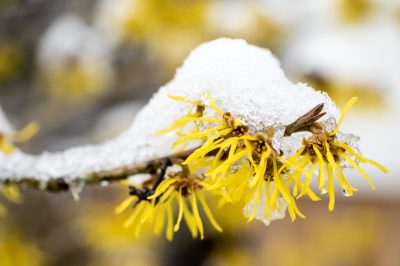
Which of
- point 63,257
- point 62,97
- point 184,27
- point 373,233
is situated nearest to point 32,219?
point 63,257

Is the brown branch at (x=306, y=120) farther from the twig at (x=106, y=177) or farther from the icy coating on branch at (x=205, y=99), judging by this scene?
the twig at (x=106, y=177)

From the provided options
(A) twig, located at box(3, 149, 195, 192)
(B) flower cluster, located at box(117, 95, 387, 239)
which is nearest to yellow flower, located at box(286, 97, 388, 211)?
(B) flower cluster, located at box(117, 95, 387, 239)

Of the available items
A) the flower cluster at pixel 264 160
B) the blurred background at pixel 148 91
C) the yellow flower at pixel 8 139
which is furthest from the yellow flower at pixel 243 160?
the blurred background at pixel 148 91

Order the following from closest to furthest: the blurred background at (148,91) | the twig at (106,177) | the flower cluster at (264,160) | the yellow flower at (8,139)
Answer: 1. the flower cluster at (264,160)
2. the twig at (106,177)
3. the yellow flower at (8,139)
4. the blurred background at (148,91)

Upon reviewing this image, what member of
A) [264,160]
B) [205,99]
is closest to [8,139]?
[205,99]

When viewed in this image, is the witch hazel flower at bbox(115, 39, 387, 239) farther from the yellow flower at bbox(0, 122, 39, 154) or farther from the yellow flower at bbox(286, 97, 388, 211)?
the yellow flower at bbox(0, 122, 39, 154)
